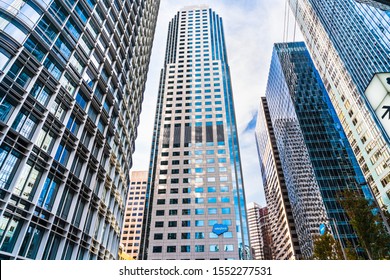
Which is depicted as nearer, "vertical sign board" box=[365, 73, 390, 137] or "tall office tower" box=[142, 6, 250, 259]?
"vertical sign board" box=[365, 73, 390, 137]

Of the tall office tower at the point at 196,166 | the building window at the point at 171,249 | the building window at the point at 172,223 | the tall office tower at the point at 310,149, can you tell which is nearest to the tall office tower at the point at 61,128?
the building window at the point at 171,249

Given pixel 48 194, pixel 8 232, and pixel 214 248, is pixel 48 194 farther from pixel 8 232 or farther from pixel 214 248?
pixel 214 248

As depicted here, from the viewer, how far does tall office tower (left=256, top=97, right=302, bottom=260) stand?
9519 centimetres

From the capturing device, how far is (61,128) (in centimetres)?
1919

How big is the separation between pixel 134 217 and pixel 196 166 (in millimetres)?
83627

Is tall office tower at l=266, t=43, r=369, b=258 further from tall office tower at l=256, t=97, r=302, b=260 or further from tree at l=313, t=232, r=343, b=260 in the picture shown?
tree at l=313, t=232, r=343, b=260

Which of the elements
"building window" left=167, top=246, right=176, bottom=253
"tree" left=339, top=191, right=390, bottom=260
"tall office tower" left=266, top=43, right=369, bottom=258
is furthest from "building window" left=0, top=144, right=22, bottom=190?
"tall office tower" left=266, top=43, right=369, bottom=258

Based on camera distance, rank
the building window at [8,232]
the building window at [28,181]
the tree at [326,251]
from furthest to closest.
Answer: the tree at [326,251], the building window at [28,181], the building window at [8,232]

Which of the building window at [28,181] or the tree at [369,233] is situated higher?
the building window at [28,181]

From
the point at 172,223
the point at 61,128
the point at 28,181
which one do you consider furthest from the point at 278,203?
the point at 28,181

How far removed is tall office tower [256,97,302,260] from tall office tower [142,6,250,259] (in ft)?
150

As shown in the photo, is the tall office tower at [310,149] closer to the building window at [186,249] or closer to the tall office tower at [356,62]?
the tall office tower at [356,62]

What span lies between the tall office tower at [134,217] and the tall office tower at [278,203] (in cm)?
6478

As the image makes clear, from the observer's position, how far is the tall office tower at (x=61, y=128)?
49.2 feet
